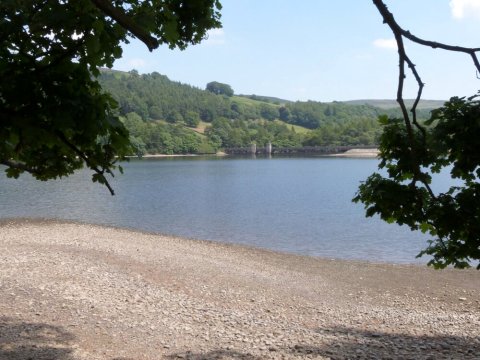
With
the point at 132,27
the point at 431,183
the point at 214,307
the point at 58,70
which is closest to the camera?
the point at 132,27

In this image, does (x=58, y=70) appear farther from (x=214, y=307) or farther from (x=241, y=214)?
(x=241, y=214)

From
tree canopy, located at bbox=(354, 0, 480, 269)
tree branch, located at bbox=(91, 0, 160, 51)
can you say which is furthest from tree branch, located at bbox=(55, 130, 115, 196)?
tree canopy, located at bbox=(354, 0, 480, 269)

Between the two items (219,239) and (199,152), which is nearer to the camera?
(219,239)

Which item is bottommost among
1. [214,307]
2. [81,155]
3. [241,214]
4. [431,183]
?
[241,214]

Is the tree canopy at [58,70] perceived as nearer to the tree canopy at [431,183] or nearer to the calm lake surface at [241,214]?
the tree canopy at [431,183]

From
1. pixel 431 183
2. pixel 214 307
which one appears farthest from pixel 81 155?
pixel 214 307

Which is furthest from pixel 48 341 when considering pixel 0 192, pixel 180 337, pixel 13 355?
pixel 0 192

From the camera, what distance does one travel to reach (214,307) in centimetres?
1328

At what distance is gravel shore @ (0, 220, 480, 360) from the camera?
9.62m

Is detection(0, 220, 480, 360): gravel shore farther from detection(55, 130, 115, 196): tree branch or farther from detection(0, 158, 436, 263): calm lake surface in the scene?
detection(0, 158, 436, 263): calm lake surface

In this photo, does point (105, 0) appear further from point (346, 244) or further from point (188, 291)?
point (346, 244)

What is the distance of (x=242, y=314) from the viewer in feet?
42.0

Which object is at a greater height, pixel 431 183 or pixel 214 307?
pixel 431 183

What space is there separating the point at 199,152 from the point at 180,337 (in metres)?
184
